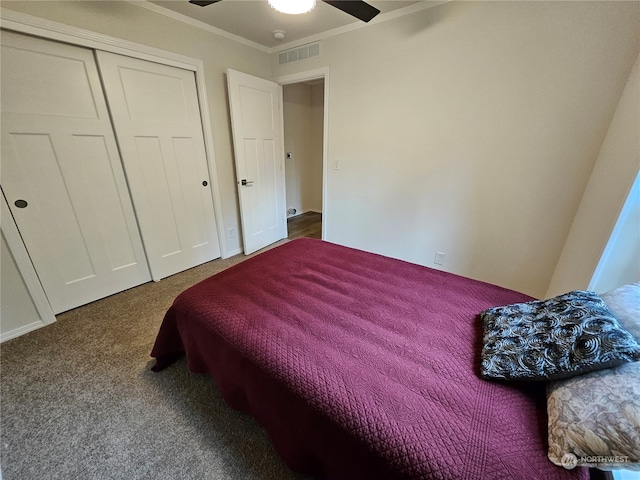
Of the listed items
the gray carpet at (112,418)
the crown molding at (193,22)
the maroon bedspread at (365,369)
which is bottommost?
the gray carpet at (112,418)

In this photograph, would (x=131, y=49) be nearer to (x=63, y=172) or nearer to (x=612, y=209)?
(x=63, y=172)

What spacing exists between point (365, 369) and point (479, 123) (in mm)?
2068

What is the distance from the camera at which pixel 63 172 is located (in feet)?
Answer: 6.21

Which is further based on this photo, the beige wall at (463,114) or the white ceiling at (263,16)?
the white ceiling at (263,16)

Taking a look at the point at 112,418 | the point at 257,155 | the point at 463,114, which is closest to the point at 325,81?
the point at 257,155

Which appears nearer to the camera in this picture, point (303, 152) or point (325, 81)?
point (325, 81)

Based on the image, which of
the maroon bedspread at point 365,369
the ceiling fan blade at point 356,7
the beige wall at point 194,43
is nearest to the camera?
the maroon bedspread at point 365,369

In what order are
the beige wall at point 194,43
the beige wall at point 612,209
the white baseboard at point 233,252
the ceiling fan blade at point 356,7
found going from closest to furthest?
the beige wall at point 612,209 < the ceiling fan blade at point 356,7 < the beige wall at point 194,43 < the white baseboard at point 233,252

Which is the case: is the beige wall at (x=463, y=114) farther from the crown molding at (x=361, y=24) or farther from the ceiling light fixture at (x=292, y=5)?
the ceiling light fixture at (x=292, y=5)

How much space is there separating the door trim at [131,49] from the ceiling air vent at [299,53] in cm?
95

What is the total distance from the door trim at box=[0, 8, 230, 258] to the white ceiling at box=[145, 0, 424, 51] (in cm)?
33

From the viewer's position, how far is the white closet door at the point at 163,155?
6.85 feet

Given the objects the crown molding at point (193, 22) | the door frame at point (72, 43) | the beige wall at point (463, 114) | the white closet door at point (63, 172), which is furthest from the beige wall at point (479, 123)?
the white closet door at point (63, 172)

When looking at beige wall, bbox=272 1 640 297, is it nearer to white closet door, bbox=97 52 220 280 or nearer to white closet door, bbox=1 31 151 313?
white closet door, bbox=97 52 220 280
